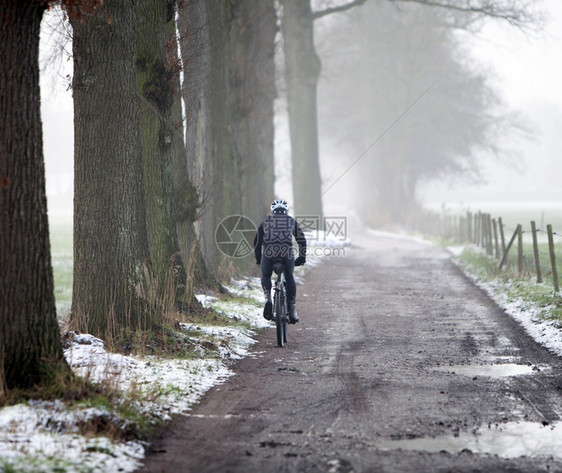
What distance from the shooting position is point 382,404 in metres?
7.89

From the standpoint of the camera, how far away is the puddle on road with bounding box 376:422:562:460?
20.7 ft

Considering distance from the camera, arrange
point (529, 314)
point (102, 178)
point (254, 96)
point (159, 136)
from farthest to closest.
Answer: point (254, 96) → point (529, 314) → point (159, 136) → point (102, 178)

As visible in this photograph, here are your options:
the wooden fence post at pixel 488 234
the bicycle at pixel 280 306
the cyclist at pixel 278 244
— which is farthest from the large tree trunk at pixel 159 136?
the wooden fence post at pixel 488 234

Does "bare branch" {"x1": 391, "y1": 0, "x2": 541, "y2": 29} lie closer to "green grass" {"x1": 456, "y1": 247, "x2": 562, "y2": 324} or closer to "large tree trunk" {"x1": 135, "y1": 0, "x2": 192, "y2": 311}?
"green grass" {"x1": 456, "y1": 247, "x2": 562, "y2": 324}

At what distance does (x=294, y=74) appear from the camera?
34344mm

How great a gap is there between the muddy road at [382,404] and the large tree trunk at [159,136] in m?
1.91

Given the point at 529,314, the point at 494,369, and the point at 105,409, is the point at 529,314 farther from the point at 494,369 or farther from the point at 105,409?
the point at 105,409

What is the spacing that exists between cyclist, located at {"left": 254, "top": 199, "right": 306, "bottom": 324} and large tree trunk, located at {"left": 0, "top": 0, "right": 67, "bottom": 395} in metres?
4.82

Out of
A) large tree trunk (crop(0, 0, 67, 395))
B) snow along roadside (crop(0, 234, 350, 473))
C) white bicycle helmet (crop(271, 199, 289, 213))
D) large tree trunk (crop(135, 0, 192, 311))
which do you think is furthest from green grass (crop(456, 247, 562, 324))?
large tree trunk (crop(0, 0, 67, 395))

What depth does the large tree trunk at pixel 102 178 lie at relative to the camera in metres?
10.3

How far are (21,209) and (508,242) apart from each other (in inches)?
1021

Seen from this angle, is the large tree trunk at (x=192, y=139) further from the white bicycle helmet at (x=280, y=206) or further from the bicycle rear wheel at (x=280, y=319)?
the white bicycle helmet at (x=280, y=206)

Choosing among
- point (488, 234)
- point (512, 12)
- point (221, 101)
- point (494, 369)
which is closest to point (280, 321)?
point (494, 369)

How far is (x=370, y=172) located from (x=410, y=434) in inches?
2106
